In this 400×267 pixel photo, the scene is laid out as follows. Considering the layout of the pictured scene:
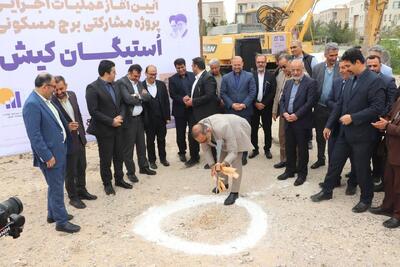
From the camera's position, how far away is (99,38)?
692 centimetres

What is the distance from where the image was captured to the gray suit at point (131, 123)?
17.3 feet

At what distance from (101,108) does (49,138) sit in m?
1.10

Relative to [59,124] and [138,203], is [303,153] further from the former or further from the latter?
[59,124]

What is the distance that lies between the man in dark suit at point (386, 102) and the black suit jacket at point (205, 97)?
2.27m

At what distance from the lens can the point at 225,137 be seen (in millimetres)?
4363

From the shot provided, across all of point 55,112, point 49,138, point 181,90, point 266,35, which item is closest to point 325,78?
point 181,90

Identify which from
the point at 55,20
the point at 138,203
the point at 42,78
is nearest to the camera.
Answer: the point at 42,78

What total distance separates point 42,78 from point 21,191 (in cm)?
247

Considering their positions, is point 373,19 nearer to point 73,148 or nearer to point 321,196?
point 321,196

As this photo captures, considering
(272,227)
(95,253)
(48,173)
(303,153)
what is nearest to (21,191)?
(48,173)

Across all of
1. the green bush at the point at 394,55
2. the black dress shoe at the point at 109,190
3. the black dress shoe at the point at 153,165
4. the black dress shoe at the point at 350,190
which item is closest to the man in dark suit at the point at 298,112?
the black dress shoe at the point at 350,190

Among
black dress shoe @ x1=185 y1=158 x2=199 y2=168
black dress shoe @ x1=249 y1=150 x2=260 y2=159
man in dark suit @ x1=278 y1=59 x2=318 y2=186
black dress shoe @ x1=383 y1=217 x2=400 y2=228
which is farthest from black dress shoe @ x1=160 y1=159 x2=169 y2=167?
black dress shoe @ x1=383 y1=217 x2=400 y2=228

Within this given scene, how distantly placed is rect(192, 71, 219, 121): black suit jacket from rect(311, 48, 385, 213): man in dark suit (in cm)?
200

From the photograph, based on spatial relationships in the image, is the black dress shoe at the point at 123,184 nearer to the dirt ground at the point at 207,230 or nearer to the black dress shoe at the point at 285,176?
the dirt ground at the point at 207,230
